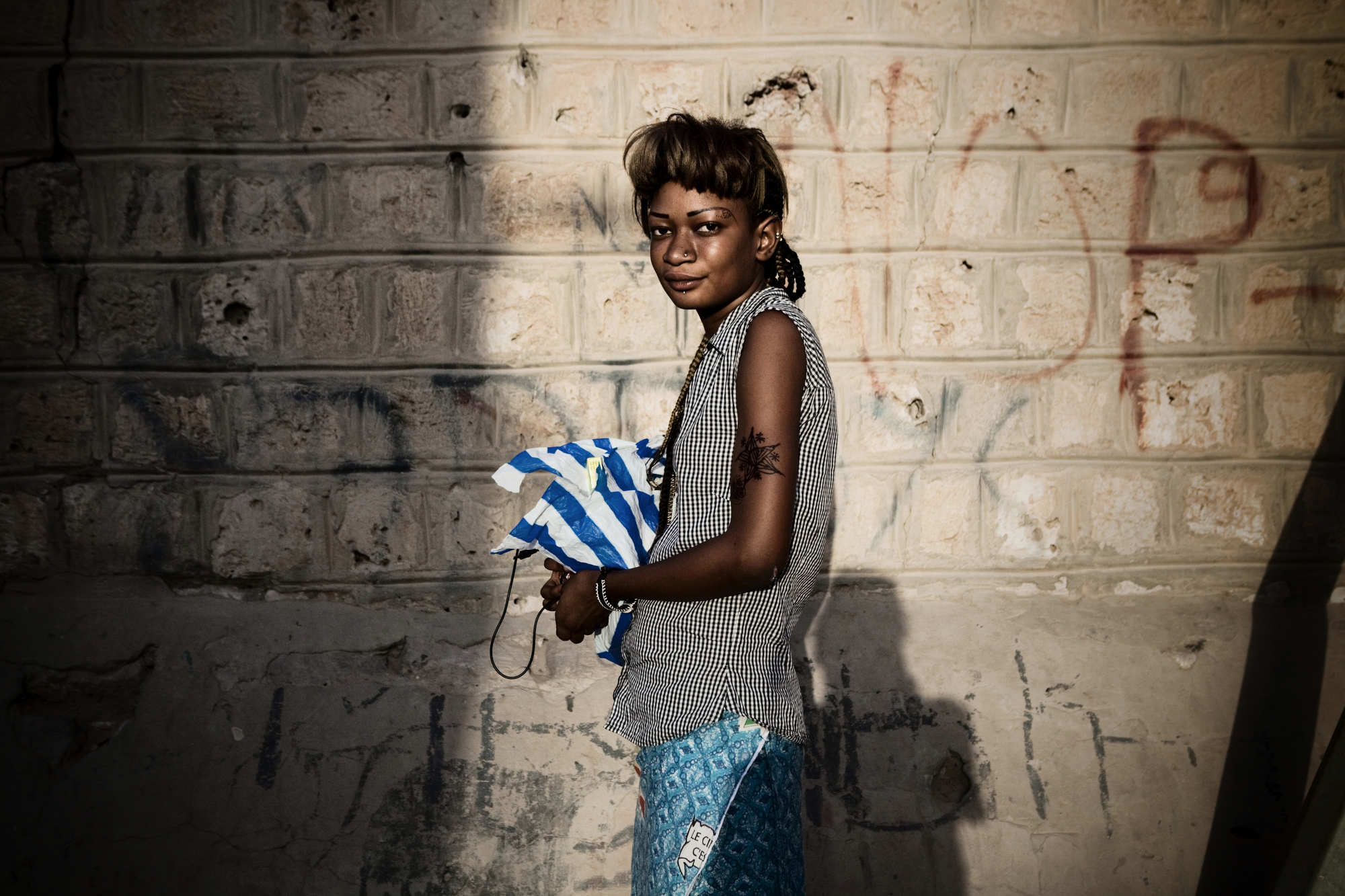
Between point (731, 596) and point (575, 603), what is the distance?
0.90ft

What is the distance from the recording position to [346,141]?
247 cm

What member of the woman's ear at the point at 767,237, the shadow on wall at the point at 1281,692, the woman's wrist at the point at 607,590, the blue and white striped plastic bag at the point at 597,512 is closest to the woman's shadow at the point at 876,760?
the shadow on wall at the point at 1281,692

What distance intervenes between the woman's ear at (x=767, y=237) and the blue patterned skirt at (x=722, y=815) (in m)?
0.75

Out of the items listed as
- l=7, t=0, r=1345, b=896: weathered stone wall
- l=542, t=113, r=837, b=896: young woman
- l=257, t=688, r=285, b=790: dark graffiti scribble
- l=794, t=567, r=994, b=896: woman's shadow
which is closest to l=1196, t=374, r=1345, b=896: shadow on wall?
l=7, t=0, r=1345, b=896: weathered stone wall

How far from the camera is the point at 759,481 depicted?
115 cm

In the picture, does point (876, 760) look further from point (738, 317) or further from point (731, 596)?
point (738, 317)

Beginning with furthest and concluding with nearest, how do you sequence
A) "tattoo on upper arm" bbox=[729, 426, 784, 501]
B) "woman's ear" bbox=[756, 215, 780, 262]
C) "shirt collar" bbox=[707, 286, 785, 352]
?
1. "woman's ear" bbox=[756, 215, 780, 262]
2. "shirt collar" bbox=[707, 286, 785, 352]
3. "tattoo on upper arm" bbox=[729, 426, 784, 501]

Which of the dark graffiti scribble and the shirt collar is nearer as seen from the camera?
the shirt collar

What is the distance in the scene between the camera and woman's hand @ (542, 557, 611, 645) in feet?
Answer: 4.40

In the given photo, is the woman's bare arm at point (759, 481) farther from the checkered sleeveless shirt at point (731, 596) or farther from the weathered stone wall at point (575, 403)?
the weathered stone wall at point (575, 403)

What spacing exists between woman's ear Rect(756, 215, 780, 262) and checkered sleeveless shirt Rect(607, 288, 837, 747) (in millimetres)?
108

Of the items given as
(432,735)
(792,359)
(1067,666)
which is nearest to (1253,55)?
(1067,666)

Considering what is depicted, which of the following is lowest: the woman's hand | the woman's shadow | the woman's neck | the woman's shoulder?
the woman's shadow

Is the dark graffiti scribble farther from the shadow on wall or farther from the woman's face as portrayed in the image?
the shadow on wall
